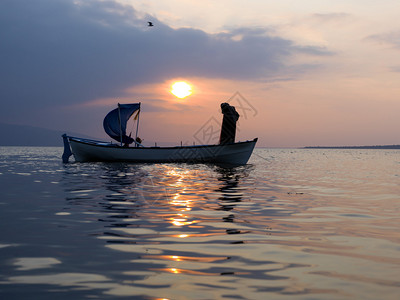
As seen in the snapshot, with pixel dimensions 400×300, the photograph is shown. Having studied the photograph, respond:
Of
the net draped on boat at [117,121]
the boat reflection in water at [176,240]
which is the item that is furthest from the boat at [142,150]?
the boat reflection in water at [176,240]

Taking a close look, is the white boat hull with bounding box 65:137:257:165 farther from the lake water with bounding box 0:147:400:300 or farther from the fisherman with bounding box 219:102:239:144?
the lake water with bounding box 0:147:400:300

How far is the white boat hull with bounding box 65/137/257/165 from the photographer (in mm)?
40531

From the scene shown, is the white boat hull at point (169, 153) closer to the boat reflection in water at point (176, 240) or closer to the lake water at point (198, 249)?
the boat reflection in water at point (176, 240)

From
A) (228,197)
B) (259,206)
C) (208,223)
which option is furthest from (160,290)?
(228,197)

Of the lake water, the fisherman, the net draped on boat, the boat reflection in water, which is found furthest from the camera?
the net draped on boat

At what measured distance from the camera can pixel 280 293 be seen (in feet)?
16.8

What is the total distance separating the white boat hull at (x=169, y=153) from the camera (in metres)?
40.5

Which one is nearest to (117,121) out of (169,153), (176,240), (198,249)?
(169,153)

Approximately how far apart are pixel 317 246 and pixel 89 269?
170 inches

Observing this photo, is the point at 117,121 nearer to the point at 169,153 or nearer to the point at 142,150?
the point at 142,150

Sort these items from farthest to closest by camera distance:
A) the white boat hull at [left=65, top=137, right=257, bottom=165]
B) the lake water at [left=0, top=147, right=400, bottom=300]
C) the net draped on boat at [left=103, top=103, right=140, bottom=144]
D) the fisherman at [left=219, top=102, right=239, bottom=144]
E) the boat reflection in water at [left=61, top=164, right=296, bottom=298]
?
1. the net draped on boat at [left=103, top=103, right=140, bottom=144]
2. the fisherman at [left=219, top=102, right=239, bottom=144]
3. the white boat hull at [left=65, top=137, right=257, bottom=165]
4. the boat reflection in water at [left=61, top=164, right=296, bottom=298]
5. the lake water at [left=0, top=147, right=400, bottom=300]

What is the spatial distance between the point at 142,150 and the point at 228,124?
9.39 metres

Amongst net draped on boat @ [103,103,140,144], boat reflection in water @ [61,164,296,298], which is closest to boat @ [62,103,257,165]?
net draped on boat @ [103,103,140,144]

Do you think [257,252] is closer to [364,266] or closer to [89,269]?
[364,266]
